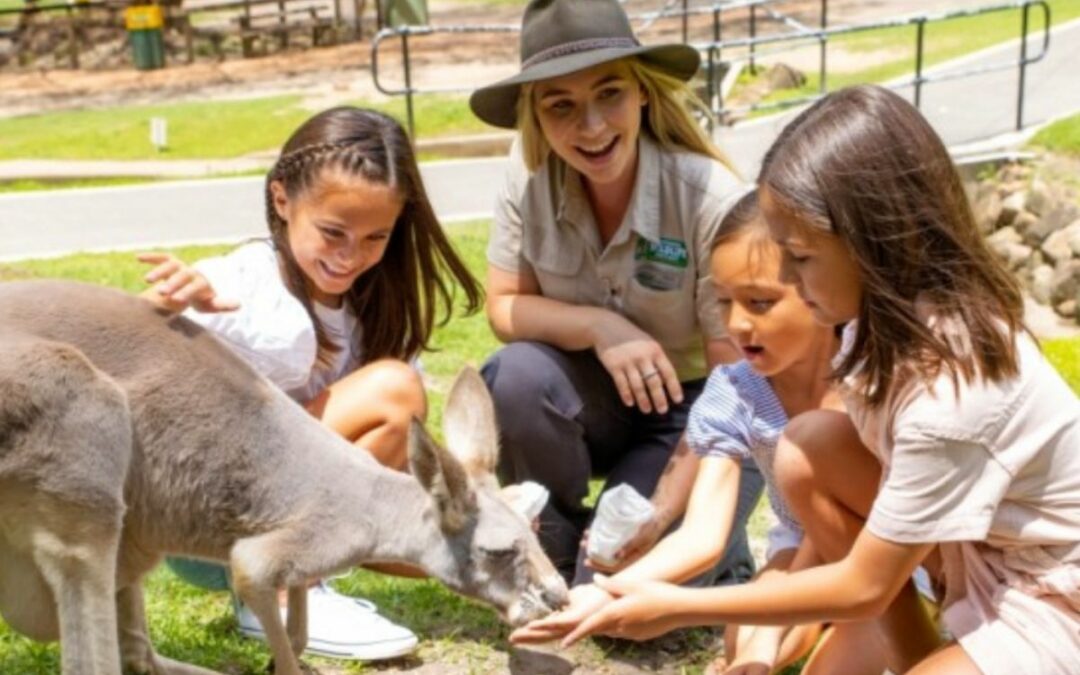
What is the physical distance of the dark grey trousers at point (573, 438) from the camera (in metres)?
3.51

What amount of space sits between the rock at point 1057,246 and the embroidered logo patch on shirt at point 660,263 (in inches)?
187

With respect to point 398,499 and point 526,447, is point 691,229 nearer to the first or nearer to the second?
point 526,447

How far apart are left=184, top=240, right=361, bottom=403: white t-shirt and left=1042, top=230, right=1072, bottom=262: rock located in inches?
210

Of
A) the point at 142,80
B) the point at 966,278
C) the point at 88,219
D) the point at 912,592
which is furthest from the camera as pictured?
the point at 142,80

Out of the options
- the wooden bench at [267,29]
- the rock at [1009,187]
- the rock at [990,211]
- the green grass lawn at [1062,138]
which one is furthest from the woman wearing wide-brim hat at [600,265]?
the wooden bench at [267,29]

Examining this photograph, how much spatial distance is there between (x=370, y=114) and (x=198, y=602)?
114 centimetres

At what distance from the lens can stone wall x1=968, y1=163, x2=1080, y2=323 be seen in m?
7.66

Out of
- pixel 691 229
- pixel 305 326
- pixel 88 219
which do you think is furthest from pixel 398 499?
pixel 88 219

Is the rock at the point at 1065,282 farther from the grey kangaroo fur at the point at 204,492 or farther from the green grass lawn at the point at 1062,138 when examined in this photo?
the grey kangaroo fur at the point at 204,492

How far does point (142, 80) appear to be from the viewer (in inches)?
760

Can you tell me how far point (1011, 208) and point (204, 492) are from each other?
21.0ft

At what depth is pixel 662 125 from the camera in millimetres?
3598

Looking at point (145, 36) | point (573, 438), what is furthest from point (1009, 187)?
point (145, 36)

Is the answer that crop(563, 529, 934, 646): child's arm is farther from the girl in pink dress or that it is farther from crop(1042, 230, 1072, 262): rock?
crop(1042, 230, 1072, 262): rock
